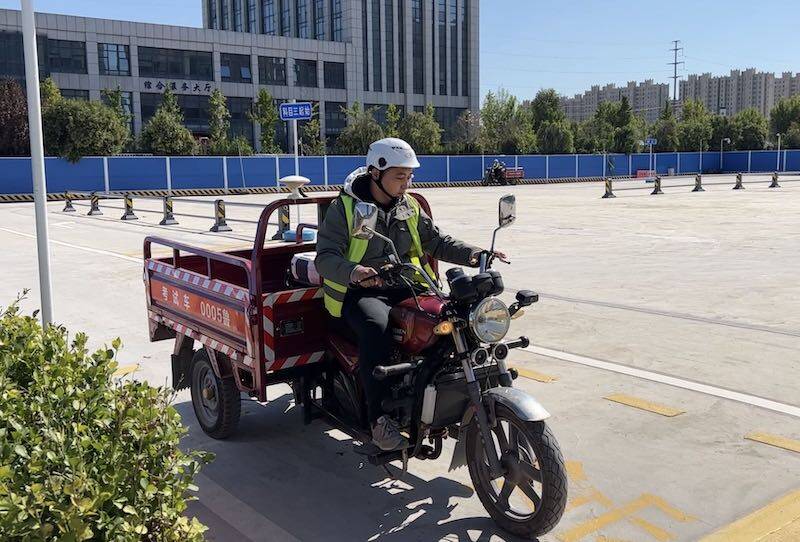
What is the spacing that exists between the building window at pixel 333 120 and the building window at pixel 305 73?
2745mm

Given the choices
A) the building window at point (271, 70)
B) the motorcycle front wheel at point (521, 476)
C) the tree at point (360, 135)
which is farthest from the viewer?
the building window at point (271, 70)

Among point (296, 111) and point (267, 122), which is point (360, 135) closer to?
point (267, 122)

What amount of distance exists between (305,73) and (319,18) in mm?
10717

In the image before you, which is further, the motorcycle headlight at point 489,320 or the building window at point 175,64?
the building window at point 175,64

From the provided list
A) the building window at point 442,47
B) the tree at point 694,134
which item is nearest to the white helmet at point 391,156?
the tree at point 694,134

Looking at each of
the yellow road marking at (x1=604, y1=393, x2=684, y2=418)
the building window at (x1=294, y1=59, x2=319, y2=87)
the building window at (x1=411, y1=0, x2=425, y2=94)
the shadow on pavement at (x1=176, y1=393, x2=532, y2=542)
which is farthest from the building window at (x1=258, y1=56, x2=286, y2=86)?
the shadow on pavement at (x1=176, y1=393, x2=532, y2=542)

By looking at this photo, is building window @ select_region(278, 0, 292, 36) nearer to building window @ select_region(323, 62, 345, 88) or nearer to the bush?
building window @ select_region(323, 62, 345, 88)

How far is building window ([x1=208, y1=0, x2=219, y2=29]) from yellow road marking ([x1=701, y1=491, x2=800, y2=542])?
101398 mm

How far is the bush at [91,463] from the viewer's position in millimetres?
2121

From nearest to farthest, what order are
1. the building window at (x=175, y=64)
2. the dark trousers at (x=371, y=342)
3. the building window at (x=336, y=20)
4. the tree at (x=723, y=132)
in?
the dark trousers at (x=371, y=342), the building window at (x=175, y=64), the tree at (x=723, y=132), the building window at (x=336, y=20)

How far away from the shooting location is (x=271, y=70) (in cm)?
7300

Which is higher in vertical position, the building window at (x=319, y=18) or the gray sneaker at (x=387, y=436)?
the building window at (x=319, y=18)

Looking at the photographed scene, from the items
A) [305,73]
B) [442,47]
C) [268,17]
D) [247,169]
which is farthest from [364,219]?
[268,17]

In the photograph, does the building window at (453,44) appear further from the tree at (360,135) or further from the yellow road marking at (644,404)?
the yellow road marking at (644,404)
